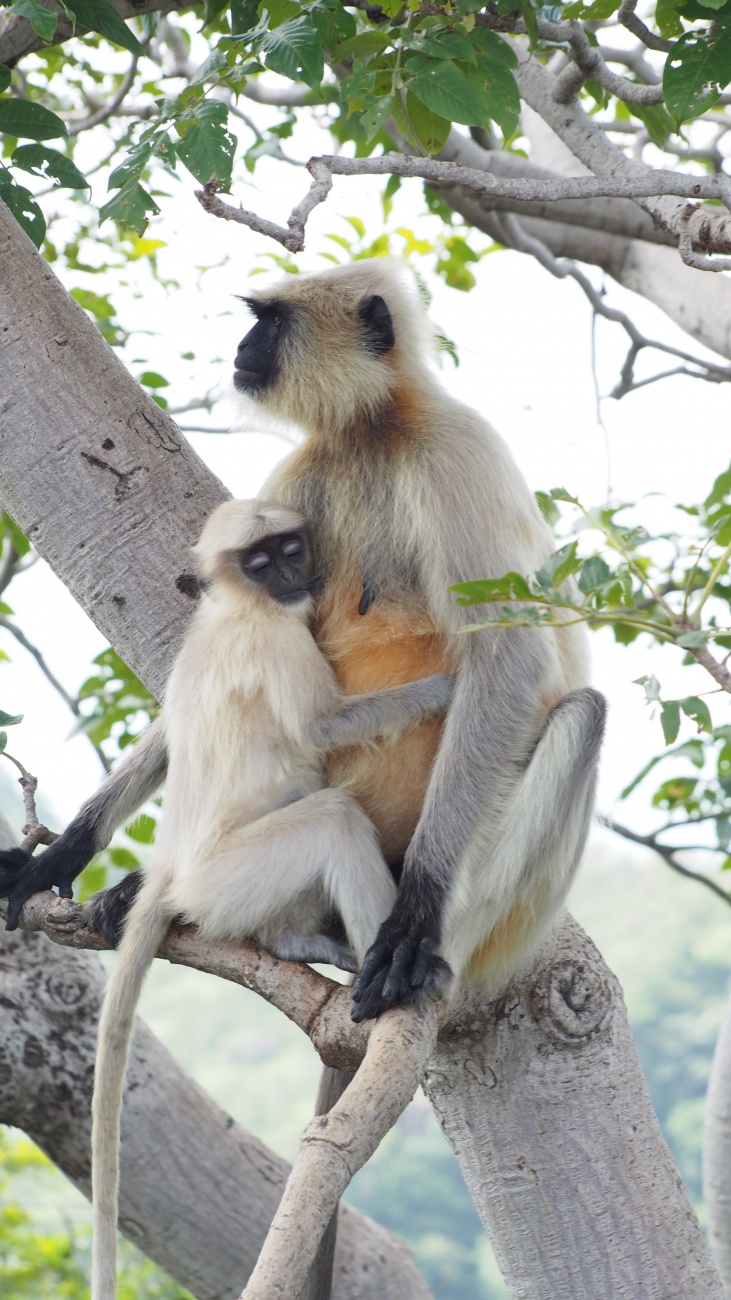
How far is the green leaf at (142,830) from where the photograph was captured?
3.14 m

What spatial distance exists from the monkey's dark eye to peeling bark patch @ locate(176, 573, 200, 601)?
0.16 m

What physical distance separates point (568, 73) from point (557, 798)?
57.2 inches

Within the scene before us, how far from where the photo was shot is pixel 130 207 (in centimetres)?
191

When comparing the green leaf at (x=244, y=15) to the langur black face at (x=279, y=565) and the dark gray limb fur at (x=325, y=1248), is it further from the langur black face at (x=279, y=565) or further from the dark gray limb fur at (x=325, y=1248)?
the dark gray limb fur at (x=325, y=1248)

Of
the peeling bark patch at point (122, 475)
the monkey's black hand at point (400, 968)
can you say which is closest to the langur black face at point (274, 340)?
the peeling bark patch at point (122, 475)

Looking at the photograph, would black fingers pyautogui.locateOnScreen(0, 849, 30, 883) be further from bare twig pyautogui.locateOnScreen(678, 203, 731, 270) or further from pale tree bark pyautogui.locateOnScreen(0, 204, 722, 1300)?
bare twig pyautogui.locateOnScreen(678, 203, 731, 270)

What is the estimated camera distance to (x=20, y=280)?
2.52m

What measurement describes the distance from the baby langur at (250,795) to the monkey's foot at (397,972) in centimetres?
7

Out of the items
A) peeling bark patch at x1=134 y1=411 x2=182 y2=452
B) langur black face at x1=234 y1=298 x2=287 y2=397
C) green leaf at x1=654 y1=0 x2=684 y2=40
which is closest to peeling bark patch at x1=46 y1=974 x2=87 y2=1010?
peeling bark patch at x1=134 y1=411 x2=182 y2=452

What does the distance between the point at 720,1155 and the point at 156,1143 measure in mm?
1608

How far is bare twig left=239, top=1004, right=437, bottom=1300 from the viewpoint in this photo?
1168 mm

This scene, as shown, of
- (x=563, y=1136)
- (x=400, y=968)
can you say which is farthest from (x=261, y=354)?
(x=563, y=1136)

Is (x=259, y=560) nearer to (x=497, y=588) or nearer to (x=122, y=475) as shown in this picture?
(x=122, y=475)

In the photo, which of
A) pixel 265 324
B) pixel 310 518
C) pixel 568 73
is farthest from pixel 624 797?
pixel 568 73
